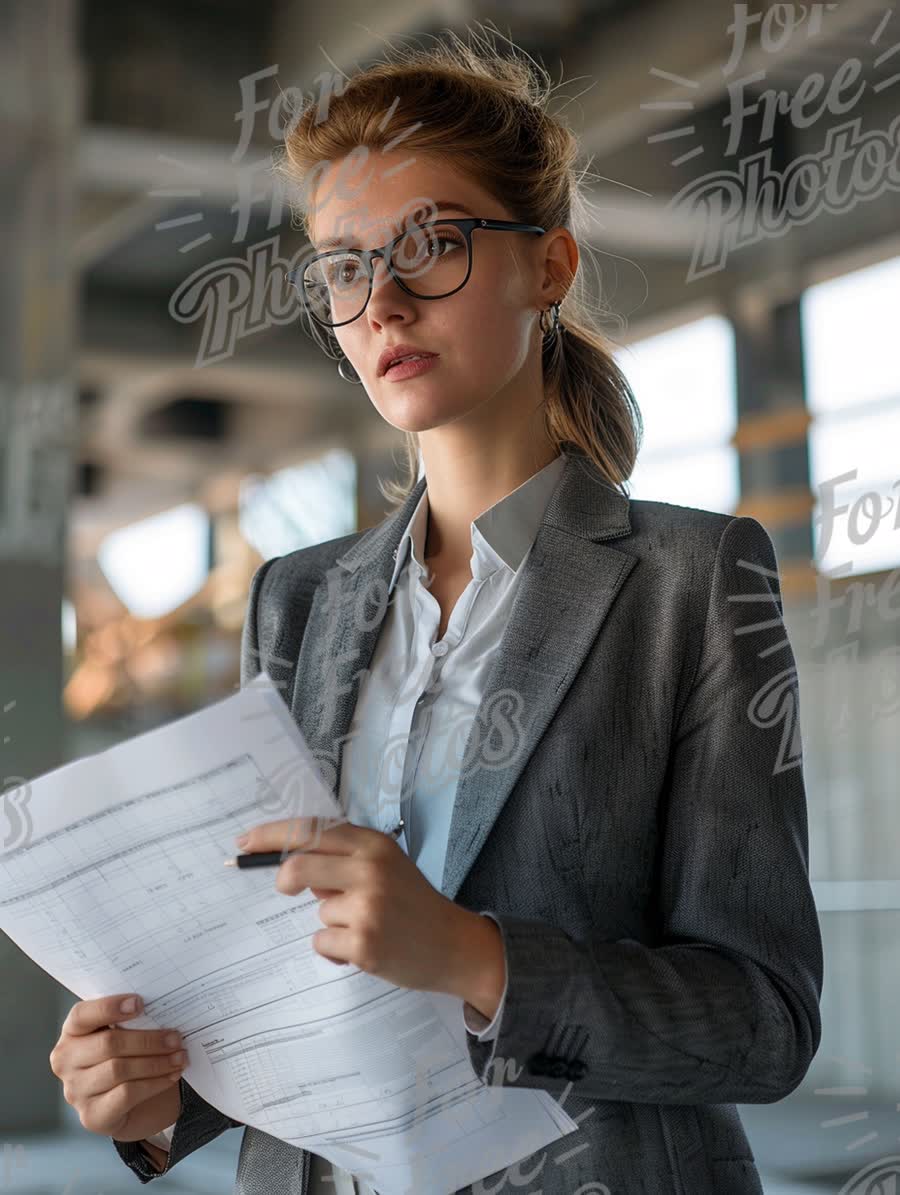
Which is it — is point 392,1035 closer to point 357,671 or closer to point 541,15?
point 357,671

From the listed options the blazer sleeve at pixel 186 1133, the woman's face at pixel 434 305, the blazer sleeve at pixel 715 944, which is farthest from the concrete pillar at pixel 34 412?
the blazer sleeve at pixel 715 944

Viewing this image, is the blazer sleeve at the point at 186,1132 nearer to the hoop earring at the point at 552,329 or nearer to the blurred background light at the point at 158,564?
the hoop earring at the point at 552,329

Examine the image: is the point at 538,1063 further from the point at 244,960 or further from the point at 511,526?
the point at 511,526

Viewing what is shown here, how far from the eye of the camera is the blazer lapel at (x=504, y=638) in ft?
2.99

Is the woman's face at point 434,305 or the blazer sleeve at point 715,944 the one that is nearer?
the blazer sleeve at point 715,944

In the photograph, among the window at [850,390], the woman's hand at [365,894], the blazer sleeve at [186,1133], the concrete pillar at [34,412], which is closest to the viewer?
the woman's hand at [365,894]

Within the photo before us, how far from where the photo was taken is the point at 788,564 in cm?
374

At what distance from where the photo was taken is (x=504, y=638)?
979 mm

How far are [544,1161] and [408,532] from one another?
0.52m

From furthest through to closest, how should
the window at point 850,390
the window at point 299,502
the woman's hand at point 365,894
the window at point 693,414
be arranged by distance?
the window at point 299,502 → the window at point 693,414 → the window at point 850,390 → the woman's hand at point 365,894

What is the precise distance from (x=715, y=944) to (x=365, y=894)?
27 cm

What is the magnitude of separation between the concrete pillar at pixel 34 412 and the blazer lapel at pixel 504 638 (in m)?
3.11

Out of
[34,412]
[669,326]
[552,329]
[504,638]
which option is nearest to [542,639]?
[504,638]

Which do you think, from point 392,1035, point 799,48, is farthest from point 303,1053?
point 799,48
